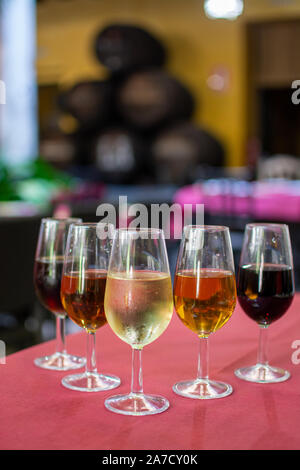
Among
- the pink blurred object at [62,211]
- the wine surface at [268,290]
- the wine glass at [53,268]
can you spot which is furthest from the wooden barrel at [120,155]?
the wine surface at [268,290]

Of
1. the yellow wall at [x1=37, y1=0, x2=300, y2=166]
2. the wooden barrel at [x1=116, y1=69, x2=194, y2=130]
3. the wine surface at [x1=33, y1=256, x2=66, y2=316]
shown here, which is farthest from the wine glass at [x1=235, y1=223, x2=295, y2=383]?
the yellow wall at [x1=37, y1=0, x2=300, y2=166]

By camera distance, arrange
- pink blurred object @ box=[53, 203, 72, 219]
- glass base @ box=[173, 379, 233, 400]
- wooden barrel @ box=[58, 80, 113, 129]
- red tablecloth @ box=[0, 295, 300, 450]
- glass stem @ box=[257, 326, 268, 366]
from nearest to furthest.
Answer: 1. red tablecloth @ box=[0, 295, 300, 450]
2. glass base @ box=[173, 379, 233, 400]
3. glass stem @ box=[257, 326, 268, 366]
4. pink blurred object @ box=[53, 203, 72, 219]
5. wooden barrel @ box=[58, 80, 113, 129]

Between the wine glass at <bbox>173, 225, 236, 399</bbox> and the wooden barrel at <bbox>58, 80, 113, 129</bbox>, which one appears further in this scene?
the wooden barrel at <bbox>58, 80, 113, 129</bbox>

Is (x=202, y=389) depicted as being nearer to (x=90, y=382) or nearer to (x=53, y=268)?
(x=90, y=382)

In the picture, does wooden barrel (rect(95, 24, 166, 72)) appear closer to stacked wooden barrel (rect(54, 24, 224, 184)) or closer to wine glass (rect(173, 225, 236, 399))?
stacked wooden barrel (rect(54, 24, 224, 184))

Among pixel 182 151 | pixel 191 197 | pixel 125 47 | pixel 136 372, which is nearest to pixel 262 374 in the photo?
pixel 136 372

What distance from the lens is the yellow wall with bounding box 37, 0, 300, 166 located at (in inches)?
284

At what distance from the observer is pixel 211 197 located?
3.30 metres

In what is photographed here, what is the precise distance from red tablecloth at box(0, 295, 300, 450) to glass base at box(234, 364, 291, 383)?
12 millimetres

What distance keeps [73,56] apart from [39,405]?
850 centimetres

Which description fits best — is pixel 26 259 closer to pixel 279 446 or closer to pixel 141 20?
pixel 279 446

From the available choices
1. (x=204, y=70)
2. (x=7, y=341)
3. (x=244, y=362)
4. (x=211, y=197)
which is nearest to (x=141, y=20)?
(x=204, y=70)

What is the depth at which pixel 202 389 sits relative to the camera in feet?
2.27

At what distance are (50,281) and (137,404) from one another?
27 cm
